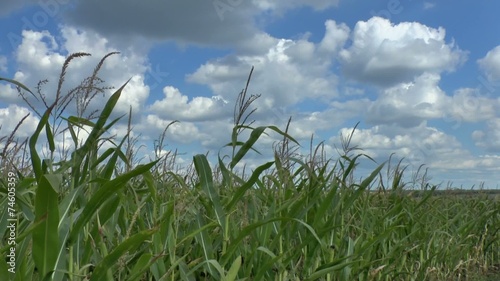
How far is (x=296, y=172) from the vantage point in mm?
3432

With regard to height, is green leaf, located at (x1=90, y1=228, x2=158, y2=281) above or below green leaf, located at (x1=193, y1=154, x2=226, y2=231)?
below

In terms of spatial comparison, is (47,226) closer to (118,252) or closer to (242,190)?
(118,252)

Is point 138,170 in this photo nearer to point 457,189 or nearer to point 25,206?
point 25,206

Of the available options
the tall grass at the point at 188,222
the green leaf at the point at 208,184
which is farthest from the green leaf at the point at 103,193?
the green leaf at the point at 208,184

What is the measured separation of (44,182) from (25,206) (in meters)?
Result: 0.56

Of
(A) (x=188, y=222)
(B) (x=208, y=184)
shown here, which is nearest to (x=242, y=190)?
(B) (x=208, y=184)

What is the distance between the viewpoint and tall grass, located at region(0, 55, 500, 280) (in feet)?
6.19

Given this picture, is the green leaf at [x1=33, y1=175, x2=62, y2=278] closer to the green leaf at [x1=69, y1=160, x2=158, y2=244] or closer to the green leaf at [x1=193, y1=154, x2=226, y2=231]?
the green leaf at [x1=69, y1=160, x2=158, y2=244]

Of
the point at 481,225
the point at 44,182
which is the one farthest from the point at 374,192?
the point at 44,182

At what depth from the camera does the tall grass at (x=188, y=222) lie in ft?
6.19

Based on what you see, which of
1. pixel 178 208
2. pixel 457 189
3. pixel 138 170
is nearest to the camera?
pixel 138 170

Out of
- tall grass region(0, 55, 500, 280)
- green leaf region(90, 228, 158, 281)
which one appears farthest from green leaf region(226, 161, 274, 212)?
green leaf region(90, 228, 158, 281)

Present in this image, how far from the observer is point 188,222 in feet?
10.0

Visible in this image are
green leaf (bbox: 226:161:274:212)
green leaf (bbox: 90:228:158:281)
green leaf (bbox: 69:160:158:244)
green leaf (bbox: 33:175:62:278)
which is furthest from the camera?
green leaf (bbox: 226:161:274:212)
